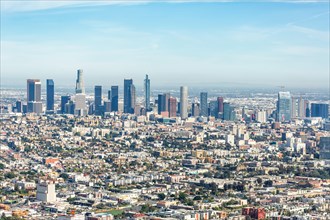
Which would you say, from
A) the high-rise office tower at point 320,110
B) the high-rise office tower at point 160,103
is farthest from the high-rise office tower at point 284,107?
the high-rise office tower at point 160,103

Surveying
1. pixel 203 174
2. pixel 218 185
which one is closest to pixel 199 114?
pixel 203 174

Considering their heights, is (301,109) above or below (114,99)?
below

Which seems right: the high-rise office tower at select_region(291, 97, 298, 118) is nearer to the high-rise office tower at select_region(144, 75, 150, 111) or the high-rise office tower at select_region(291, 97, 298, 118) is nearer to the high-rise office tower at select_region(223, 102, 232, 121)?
the high-rise office tower at select_region(223, 102, 232, 121)

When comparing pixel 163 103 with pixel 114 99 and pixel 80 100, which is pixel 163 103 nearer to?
pixel 114 99

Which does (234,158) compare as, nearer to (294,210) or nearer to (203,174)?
(203,174)

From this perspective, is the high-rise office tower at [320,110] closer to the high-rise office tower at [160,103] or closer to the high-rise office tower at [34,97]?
the high-rise office tower at [160,103]

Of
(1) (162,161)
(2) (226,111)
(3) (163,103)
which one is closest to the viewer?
(1) (162,161)

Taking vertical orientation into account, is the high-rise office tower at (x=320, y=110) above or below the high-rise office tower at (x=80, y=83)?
below

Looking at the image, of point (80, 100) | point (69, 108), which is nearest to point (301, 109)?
point (80, 100)
